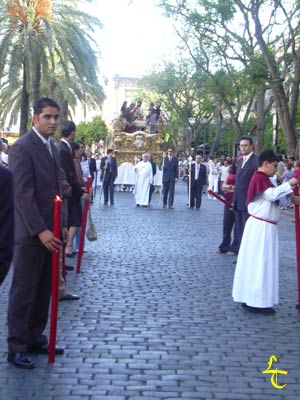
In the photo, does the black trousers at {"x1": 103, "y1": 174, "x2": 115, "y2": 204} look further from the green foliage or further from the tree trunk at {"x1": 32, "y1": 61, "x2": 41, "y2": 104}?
the green foliage

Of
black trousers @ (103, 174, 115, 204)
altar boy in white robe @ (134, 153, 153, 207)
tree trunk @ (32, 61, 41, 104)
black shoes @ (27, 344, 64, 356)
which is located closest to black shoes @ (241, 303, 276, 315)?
black shoes @ (27, 344, 64, 356)

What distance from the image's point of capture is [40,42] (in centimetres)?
2084

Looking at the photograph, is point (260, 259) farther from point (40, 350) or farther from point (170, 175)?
point (170, 175)

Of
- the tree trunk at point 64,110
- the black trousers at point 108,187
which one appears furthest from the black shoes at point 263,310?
the tree trunk at point 64,110

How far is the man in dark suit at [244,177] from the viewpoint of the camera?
1018cm

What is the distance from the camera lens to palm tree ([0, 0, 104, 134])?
812 inches

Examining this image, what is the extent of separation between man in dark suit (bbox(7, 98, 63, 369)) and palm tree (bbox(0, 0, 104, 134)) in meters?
15.5

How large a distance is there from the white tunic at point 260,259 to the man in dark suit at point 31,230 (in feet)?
8.90

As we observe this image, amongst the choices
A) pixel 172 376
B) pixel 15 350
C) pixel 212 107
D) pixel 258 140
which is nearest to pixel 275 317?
pixel 172 376

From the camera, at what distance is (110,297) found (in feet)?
26.2

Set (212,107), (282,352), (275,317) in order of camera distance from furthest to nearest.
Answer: (212,107) < (275,317) < (282,352)

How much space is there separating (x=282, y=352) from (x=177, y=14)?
24.4 meters

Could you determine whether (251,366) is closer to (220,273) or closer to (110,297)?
(110,297)

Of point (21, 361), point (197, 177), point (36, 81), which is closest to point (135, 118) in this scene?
point (197, 177)
